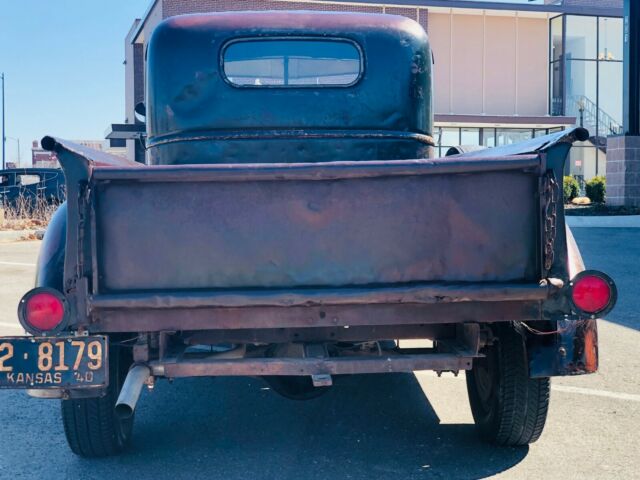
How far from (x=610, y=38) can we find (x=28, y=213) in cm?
2402

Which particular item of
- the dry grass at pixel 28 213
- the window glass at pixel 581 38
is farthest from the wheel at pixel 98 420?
the window glass at pixel 581 38

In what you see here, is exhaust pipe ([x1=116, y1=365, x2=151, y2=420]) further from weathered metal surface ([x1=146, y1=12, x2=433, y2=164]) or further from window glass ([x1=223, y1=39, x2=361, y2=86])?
window glass ([x1=223, y1=39, x2=361, y2=86])

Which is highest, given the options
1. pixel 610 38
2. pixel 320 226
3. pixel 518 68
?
pixel 610 38

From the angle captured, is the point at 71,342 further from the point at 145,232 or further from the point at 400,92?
the point at 400,92

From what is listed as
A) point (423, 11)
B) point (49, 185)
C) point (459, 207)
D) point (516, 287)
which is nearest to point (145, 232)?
point (459, 207)

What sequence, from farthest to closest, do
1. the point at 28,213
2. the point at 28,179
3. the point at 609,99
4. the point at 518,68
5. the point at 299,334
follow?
the point at 609,99, the point at 518,68, the point at 28,179, the point at 28,213, the point at 299,334

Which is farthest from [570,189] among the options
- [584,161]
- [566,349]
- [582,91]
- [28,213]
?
[566,349]

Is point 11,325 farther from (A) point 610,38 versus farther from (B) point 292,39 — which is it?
(A) point 610,38

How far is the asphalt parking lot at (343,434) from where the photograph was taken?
3736 mm

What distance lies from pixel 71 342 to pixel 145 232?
0.54m

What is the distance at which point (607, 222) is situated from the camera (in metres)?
17.2

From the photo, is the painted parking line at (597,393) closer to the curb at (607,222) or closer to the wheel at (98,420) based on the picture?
the wheel at (98,420)

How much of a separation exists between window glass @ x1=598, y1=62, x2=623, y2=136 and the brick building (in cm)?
4

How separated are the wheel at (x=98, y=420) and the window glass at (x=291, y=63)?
74.3 inches
